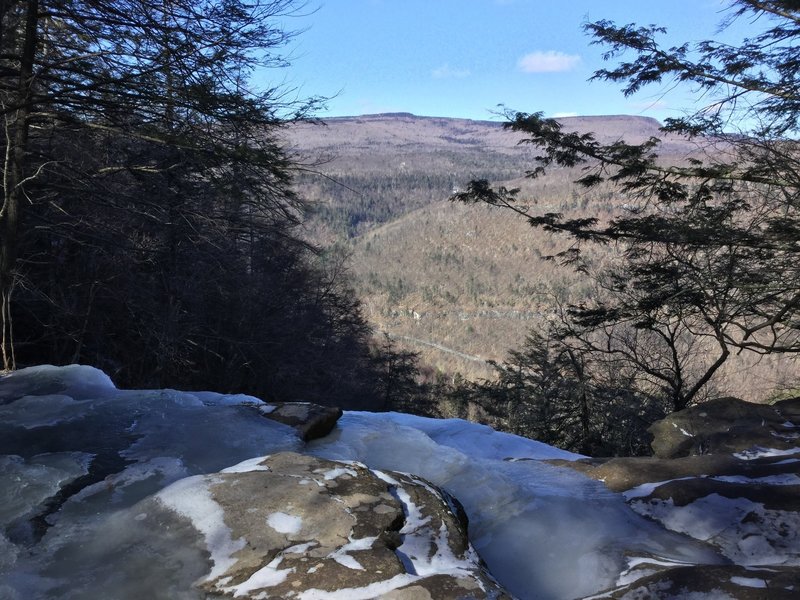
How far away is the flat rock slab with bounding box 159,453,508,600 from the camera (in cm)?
191

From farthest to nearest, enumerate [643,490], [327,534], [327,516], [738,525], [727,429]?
1. [727,429]
2. [643,490]
3. [738,525]
4. [327,516]
5. [327,534]

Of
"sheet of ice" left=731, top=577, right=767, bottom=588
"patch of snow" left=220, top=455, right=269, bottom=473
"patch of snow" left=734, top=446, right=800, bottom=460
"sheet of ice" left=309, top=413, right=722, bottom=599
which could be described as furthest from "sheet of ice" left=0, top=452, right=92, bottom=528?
"patch of snow" left=734, top=446, right=800, bottom=460

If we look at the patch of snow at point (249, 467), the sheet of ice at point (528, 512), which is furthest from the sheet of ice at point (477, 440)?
the patch of snow at point (249, 467)

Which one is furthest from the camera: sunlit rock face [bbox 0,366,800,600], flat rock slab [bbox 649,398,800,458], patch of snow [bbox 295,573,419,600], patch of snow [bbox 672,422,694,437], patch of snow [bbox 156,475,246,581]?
patch of snow [bbox 672,422,694,437]

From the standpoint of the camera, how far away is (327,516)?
7.59ft

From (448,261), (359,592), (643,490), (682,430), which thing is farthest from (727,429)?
(448,261)

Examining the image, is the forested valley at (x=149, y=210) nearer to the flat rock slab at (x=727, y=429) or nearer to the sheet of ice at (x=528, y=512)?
the sheet of ice at (x=528, y=512)

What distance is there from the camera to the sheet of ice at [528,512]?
235 centimetres

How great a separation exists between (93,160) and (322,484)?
583 cm

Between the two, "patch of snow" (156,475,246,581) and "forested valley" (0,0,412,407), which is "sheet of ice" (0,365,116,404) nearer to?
"forested valley" (0,0,412,407)

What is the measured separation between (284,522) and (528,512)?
130 cm

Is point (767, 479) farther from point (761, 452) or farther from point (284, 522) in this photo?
point (284, 522)

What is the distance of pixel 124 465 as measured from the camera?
300cm

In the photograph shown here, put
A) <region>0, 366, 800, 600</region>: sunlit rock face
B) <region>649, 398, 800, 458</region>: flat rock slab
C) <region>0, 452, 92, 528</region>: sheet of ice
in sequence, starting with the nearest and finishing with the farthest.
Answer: <region>0, 366, 800, 600</region>: sunlit rock face < <region>0, 452, 92, 528</region>: sheet of ice < <region>649, 398, 800, 458</region>: flat rock slab
